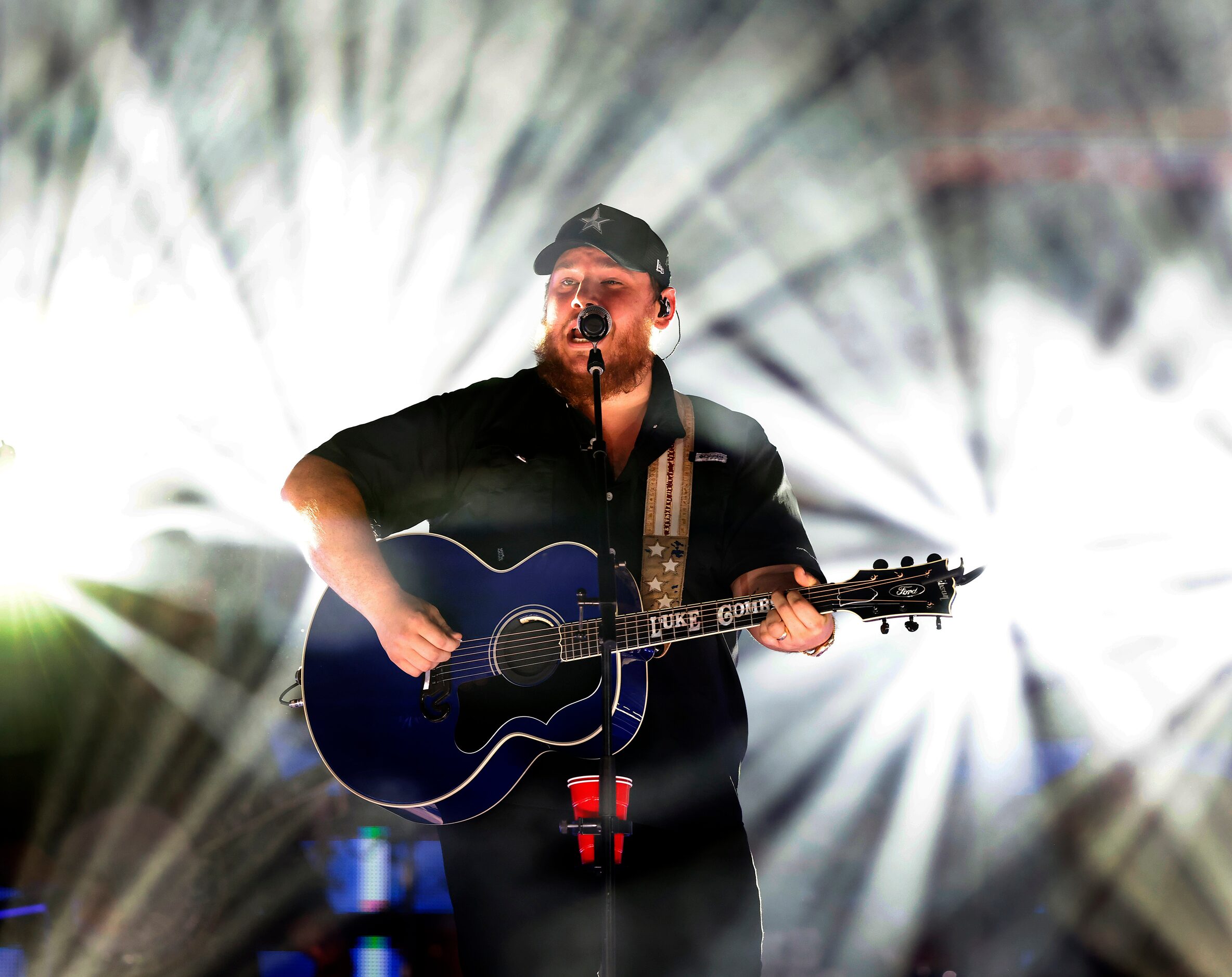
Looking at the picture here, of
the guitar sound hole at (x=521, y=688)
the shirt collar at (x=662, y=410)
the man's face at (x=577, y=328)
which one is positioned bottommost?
the guitar sound hole at (x=521, y=688)

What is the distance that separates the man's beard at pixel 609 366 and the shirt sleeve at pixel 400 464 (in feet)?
1.24

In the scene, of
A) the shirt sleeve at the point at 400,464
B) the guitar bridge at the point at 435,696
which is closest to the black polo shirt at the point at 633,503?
the shirt sleeve at the point at 400,464

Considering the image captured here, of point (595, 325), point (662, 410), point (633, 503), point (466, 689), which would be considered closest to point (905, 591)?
point (633, 503)

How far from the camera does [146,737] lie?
194 inches

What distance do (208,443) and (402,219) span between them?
1.68 metres

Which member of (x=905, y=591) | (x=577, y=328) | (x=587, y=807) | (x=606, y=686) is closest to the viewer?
(x=606, y=686)

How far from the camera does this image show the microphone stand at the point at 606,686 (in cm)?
184

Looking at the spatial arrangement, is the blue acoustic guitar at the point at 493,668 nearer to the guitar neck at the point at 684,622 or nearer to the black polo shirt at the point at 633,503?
the guitar neck at the point at 684,622

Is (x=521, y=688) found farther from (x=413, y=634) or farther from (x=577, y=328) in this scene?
(x=577, y=328)

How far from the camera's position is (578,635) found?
229cm

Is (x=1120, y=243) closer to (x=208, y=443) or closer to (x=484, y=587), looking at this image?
(x=484, y=587)

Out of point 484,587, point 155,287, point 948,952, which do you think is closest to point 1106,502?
point 948,952

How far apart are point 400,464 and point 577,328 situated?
2.19 ft

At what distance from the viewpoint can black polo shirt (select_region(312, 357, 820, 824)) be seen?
2.40 metres
